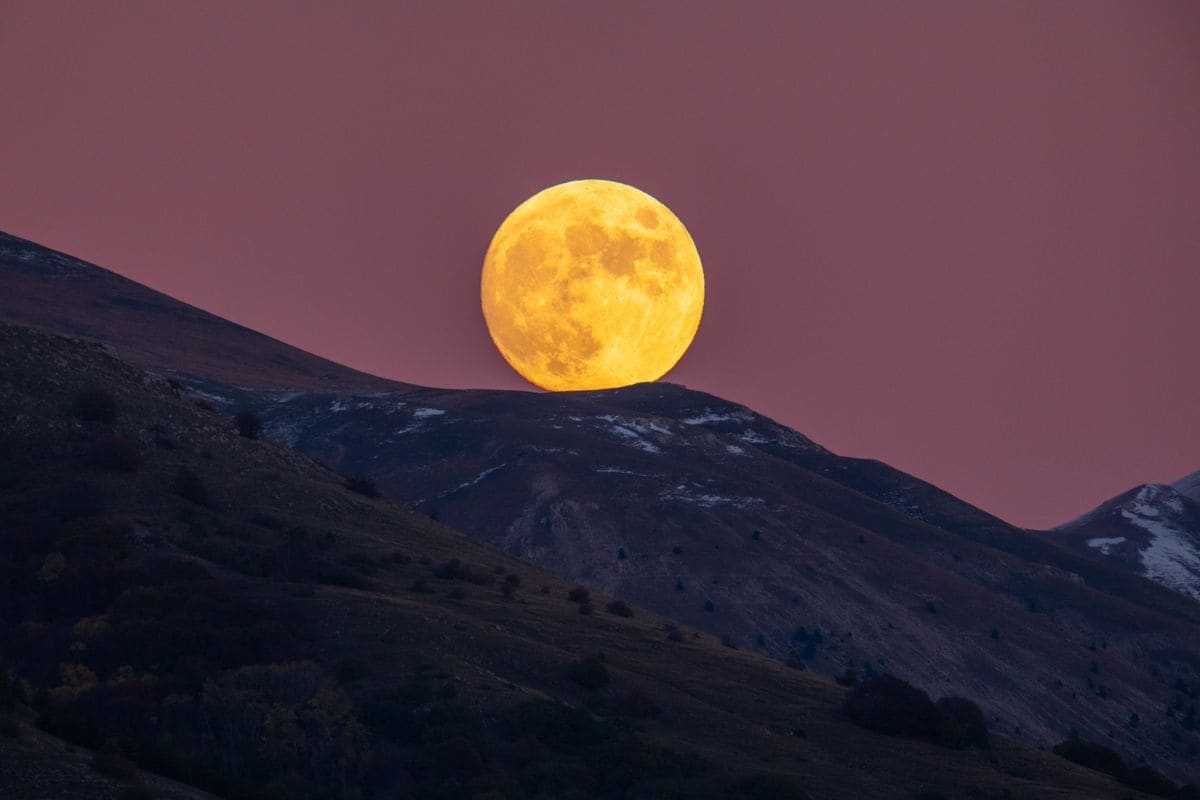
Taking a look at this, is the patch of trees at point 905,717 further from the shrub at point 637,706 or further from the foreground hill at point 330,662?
the shrub at point 637,706

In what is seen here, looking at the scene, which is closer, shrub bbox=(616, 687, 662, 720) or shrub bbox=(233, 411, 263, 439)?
shrub bbox=(616, 687, 662, 720)

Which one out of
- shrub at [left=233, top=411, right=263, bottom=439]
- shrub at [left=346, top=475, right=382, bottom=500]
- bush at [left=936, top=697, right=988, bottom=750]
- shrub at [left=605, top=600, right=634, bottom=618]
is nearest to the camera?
bush at [left=936, top=697, right=988, bottom=750]

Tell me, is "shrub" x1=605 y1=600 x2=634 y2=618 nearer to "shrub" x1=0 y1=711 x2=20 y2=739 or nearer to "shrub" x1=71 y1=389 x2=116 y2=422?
"shrub" x1=71 y1=389 x2=116 y2=422

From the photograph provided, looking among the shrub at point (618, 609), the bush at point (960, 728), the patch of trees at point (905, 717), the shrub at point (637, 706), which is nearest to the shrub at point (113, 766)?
the shrub at point (637, 706)

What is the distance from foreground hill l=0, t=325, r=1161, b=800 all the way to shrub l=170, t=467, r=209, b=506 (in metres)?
0.15

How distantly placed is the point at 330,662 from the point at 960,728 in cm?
2826

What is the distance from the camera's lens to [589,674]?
67.0 m

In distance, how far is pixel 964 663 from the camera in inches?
5002

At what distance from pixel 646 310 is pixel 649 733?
84176 millimetres

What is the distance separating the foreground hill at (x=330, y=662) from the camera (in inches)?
2260

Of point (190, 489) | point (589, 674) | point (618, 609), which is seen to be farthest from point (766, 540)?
point (589, 674)

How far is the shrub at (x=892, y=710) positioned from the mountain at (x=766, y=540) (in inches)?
1562

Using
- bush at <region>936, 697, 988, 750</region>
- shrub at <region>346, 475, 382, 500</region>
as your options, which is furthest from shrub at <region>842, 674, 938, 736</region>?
shrub at <region>346, 475, 382, 500</region>

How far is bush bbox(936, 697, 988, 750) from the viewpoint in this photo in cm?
7094
